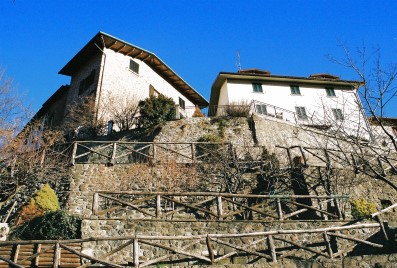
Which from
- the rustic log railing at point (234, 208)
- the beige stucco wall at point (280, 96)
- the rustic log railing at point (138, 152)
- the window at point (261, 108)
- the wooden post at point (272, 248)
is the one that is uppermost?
the beige stucco wall at point (280, 96)

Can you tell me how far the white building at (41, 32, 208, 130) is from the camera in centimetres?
2094

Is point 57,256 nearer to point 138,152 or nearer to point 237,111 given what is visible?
point 138,152

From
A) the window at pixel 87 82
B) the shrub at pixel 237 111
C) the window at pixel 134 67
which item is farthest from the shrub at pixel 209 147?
the window at pixel 87 82

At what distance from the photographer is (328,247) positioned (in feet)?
28.8

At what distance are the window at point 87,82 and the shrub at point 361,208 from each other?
17486mm

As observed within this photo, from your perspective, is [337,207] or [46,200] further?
[337,207]

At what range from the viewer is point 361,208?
12.0m

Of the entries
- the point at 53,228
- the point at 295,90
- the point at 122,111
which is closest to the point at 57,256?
the point at 53,228

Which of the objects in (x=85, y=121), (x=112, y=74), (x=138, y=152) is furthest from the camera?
(x=112, y=74)

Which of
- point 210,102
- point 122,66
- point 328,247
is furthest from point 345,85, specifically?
point 328,247

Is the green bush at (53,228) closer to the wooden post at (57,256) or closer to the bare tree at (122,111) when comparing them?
the wooden post at (57,256)

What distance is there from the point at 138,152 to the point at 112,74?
994 centimetres

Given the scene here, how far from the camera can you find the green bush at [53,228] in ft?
29.6

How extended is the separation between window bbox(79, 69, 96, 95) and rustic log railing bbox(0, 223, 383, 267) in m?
15.2
